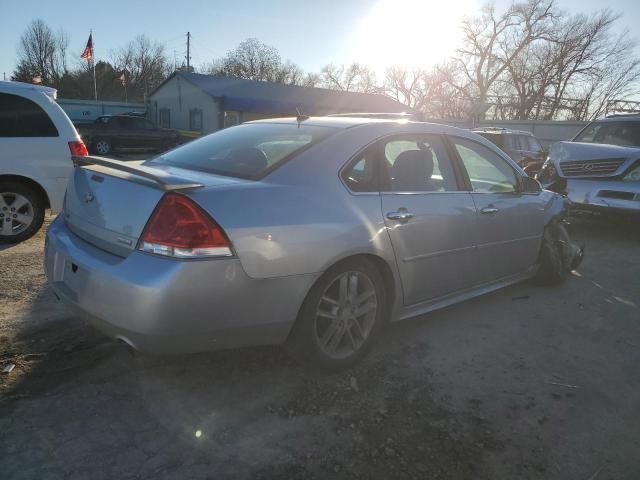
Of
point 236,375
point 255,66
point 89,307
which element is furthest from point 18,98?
point 255,66

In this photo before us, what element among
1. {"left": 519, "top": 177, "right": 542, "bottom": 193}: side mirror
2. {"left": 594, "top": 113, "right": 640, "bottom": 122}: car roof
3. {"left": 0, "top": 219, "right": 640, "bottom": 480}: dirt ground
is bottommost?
{"left": 0, "top": 219, "right": 640, "bottom": 480}: dirt ground

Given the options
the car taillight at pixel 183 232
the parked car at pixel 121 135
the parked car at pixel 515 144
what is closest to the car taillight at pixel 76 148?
the car taillight at pixel 183 232

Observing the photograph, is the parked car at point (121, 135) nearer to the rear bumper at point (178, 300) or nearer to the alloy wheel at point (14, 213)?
the alloy wheel at point (14, 213)

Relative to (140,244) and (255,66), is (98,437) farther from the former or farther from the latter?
(255,66)

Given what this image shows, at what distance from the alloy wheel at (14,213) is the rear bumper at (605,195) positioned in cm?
747

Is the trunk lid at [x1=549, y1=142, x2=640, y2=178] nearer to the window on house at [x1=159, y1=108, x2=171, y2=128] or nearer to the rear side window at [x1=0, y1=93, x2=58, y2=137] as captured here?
the rear side window at [x1=0, y1=93, x2=58, y2=137]

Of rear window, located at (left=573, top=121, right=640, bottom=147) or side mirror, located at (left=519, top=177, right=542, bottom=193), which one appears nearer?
side mirror, located at (left=519, top=177, right=542, bottom=193)

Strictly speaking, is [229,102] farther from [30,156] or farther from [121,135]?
[30,156]

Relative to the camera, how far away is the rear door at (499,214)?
373cm

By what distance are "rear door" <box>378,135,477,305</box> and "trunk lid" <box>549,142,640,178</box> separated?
489cm

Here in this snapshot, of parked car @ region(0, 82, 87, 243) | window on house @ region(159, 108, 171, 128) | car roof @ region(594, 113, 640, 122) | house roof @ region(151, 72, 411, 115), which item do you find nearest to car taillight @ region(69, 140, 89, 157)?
parked car @ region(0, 82, 87, 243)

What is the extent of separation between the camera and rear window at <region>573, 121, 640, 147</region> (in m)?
8.20

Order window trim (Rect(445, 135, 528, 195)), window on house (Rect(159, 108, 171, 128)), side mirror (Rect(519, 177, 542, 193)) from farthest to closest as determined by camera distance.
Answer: window on house (Rect(159, 108, 171, 128)) → side mirror (Rect(519, 177, 542, 193)) → window trim (Rect(445, 135, 528, 195))

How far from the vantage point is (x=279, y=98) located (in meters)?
30.6
